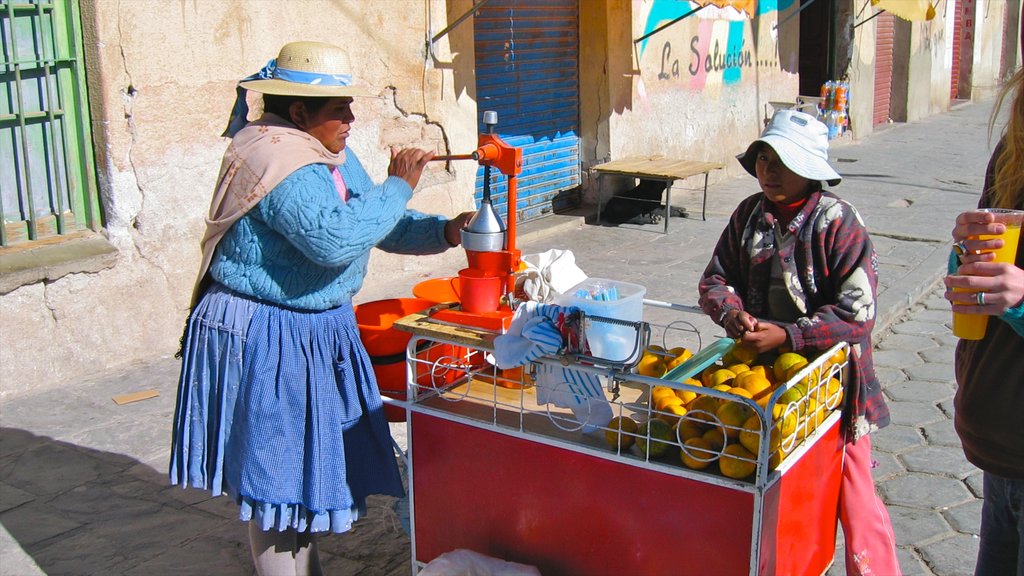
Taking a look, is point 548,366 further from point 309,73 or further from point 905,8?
point 905,8

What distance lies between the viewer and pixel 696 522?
2.37 m

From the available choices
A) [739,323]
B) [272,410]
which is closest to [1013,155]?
[739,323]

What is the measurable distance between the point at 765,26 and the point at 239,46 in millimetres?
8280

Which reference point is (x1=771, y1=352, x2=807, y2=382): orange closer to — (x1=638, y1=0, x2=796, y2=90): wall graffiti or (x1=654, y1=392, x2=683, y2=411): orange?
(x1=654, y1=392, x2=683, y2=411): orange

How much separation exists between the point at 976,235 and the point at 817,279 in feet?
2.56

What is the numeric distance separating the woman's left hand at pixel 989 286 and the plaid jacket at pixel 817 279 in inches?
24.7

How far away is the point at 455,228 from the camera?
297 cm

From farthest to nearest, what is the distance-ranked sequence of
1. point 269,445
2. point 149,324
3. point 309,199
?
point 149,324 → point 269,445 → point 309,199

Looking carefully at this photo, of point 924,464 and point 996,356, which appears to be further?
point 924,464

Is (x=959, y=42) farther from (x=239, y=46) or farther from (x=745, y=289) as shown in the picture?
(x=745, y=289)

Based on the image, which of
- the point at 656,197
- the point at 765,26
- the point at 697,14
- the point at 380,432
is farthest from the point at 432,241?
the point at 765,26

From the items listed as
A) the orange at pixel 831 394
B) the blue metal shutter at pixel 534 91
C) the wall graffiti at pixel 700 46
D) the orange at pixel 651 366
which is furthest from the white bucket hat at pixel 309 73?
the wall graffiti at pixel 700 46

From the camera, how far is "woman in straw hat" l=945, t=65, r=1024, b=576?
1.94m

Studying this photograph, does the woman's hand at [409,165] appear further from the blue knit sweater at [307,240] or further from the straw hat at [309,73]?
the straw hat at [309,73]
